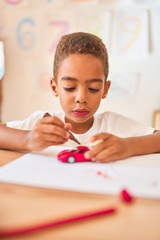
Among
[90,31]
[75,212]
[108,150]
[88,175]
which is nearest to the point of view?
[75,212]

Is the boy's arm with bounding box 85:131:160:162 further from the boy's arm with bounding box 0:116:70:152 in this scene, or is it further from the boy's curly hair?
the boy's curly hair

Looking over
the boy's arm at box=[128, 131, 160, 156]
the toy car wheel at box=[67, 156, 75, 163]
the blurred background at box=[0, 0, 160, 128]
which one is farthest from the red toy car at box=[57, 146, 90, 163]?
the blurred background at box=[0, 0, 160, 128]

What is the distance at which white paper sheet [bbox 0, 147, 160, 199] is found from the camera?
0.45m

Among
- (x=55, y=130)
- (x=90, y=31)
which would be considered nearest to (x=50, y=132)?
(x=55, y=130)

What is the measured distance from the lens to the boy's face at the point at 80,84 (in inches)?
31.8

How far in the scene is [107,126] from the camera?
3.22ft

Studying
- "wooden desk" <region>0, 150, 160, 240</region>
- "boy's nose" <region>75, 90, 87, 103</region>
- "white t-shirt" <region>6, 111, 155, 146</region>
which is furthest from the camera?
"white t-shirt" <region>6, 111, 155, 146</region>

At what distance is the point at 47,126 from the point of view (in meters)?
0.63

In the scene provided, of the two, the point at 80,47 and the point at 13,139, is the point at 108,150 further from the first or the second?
the point at 80,47

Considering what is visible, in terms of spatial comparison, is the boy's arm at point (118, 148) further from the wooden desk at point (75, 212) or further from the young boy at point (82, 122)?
the wooden desk at point (75, 212)

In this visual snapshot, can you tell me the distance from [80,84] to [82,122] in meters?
0.18

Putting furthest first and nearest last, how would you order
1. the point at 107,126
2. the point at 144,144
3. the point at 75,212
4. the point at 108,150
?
1. the point at 107,126
2. the point at 144,144
3. the point at 108,150
4. the point at 75,212

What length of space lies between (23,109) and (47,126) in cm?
160

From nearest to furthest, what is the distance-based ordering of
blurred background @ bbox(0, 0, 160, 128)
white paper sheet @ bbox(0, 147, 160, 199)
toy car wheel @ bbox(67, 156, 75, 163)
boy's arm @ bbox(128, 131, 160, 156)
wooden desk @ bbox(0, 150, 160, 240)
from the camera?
wooden desk @ bbox(0, 150, 160, 240) < white paper sheet @ bbox(0, 147, 160, 199) < toy car wheel @ bbox(67, 156, 75, 163) < boy's arm @ bbox(128, 131, 160, 156) < blurred background @ bbox(0, 0, 160, 128)
